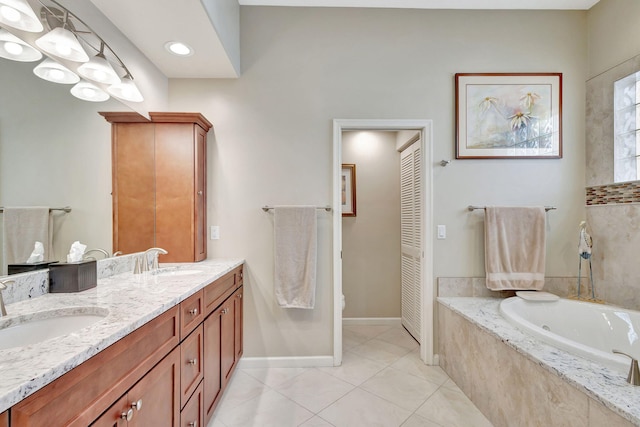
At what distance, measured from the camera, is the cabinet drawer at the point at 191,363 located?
1251mm

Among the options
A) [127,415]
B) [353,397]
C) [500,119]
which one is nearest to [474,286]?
[353,397]

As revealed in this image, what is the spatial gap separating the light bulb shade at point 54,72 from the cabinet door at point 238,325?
1589mm

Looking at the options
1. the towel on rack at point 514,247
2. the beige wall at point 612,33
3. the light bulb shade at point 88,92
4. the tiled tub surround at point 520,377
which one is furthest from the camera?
the towel on rack at point 514,247

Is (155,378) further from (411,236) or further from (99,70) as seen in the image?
(411,236)

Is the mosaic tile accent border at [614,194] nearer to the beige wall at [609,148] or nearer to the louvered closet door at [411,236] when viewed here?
the beige wall at [609,148]

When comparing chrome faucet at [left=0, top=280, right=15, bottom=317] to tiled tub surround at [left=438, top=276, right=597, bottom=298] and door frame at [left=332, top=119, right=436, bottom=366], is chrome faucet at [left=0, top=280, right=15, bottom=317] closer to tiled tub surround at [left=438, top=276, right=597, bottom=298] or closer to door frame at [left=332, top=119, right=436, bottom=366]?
door frame at [left=332, top=119, right=436, bottom=366]

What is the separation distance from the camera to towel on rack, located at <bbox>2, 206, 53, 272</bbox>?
1.11m

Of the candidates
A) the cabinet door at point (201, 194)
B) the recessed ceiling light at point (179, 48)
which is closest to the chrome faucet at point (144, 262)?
the cabinet door at point (201, 194)

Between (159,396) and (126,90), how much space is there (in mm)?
1798

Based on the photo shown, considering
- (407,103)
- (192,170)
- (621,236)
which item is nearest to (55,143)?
(192,170)

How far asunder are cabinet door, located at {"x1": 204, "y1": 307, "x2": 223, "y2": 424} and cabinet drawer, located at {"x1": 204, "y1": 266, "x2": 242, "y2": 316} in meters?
0.06

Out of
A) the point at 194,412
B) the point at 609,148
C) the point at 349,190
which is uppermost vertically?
the point at 609,148

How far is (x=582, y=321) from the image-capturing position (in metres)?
1.97

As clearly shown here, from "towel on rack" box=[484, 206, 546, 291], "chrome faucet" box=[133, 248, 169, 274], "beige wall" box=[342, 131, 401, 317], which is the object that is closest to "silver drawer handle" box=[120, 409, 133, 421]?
"chrome faucet" box=[133, 248, 169, 274]
